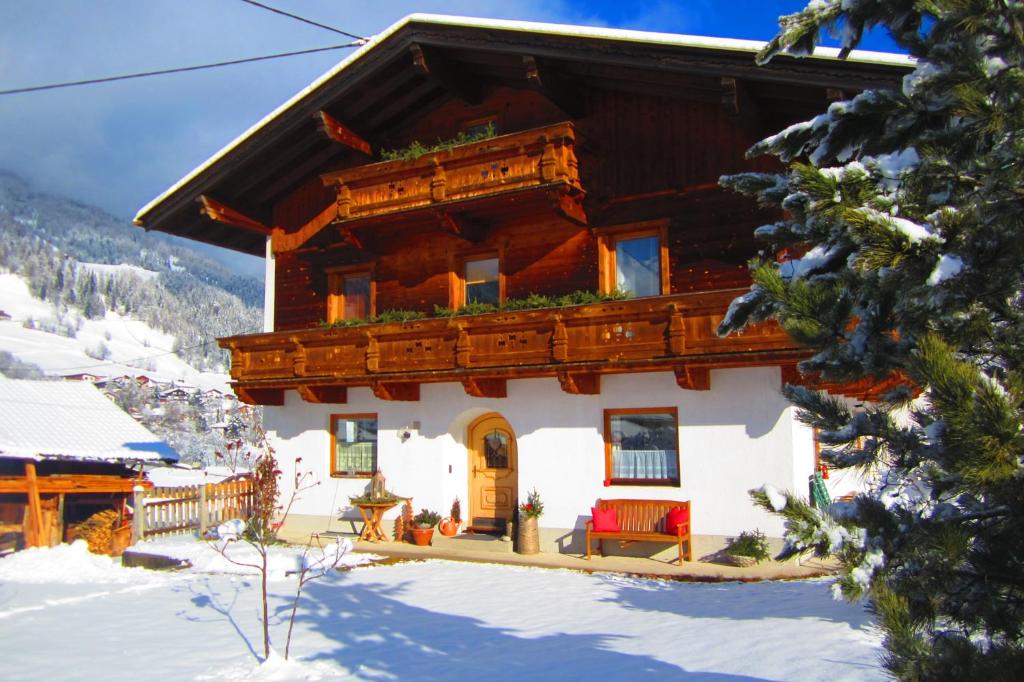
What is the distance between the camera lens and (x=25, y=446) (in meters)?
20.5

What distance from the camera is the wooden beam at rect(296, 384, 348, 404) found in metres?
18.3

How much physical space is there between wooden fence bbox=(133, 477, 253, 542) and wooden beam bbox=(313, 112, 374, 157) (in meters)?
8.06

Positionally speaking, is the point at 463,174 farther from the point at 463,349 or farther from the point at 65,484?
the point at 65,484

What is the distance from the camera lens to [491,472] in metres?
17.5

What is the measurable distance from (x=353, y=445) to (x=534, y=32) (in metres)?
9.54

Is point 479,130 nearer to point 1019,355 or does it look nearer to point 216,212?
point 216,212

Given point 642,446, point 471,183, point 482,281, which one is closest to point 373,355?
point 482,281

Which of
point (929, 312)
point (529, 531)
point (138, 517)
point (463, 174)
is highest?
point (463, 174)

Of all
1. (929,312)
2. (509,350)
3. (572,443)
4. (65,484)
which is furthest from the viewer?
(65,484)

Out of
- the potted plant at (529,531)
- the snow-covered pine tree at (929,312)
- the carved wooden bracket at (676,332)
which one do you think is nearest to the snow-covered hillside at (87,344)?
the potted plant at (529,531)

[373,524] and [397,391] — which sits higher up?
[397,391]

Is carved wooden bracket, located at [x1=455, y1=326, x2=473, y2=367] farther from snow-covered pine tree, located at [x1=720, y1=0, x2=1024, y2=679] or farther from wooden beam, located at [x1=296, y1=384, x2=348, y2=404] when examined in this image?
snow-covered pine tree, located at [x1=720, y1=0, x2=1024, y2=679]

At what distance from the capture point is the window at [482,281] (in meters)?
17.7

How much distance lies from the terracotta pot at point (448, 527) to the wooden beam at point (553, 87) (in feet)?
28.4
